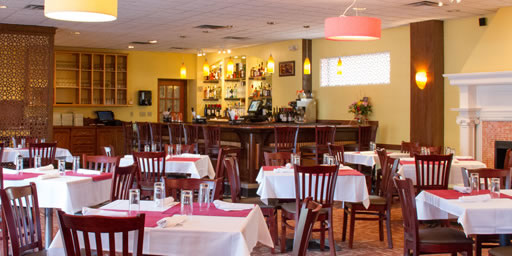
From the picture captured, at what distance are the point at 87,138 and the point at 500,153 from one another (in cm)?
988

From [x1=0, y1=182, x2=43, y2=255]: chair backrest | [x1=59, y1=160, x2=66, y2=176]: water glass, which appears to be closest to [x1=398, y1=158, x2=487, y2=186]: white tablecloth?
[x1=59, y1=160, x2=66, y2=176]: water glass

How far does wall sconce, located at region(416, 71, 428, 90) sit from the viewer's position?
11320mm

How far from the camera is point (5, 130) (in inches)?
473

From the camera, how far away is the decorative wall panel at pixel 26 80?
1191 cm

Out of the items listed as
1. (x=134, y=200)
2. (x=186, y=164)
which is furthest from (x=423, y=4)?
(x=134, y=200)

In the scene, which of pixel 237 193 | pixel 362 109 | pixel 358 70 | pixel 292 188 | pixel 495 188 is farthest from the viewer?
pixel 358 70

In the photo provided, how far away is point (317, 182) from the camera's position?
5.56 m

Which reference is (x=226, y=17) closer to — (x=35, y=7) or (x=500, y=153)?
(x=35, y=7)

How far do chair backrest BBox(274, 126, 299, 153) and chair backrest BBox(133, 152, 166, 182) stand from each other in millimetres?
2603

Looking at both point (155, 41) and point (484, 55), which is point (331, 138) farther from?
point (155, 41)

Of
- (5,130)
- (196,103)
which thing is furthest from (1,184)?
(196,103)

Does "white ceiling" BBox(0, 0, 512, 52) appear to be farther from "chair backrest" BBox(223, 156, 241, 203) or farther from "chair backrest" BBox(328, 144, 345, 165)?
"chair backrest" BBox(223, 156, 241, 203)

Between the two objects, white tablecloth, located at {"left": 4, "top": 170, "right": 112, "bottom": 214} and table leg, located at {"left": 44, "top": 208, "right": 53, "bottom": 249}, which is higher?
white tablecloth, located at {"left": 4, "top": 170, "right": 112, "bottom": 214}

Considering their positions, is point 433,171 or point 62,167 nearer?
point 62,167
